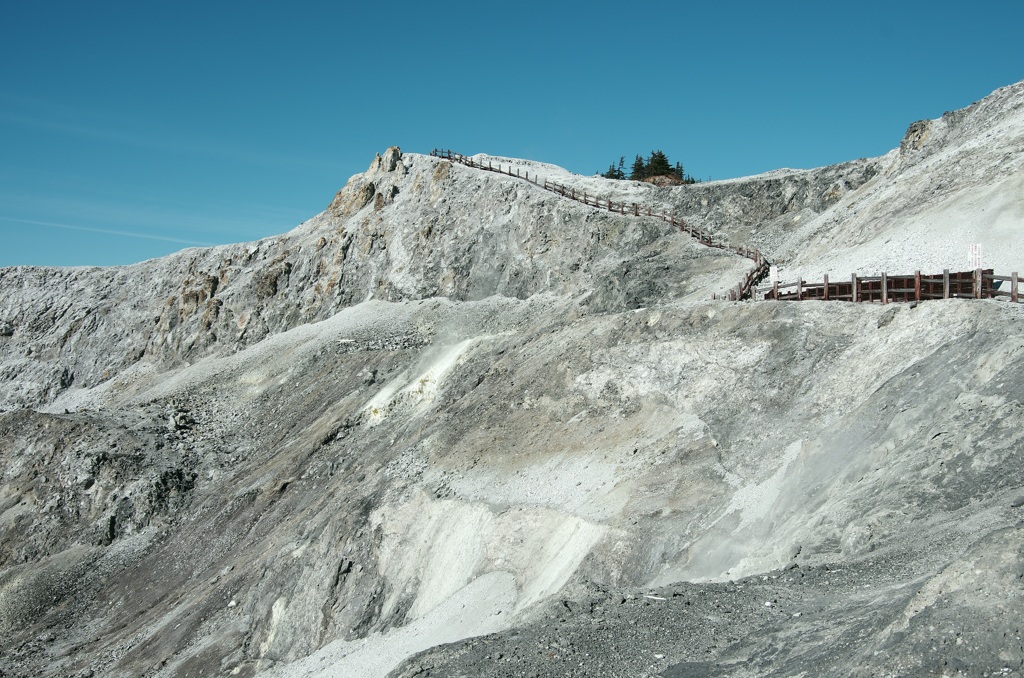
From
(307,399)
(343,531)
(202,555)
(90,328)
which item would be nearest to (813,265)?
(343,531)

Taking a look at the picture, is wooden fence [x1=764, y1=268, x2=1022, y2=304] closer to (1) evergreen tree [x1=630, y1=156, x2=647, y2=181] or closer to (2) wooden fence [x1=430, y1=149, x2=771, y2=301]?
(2) wooden fence [x1=430, y1=149, x2=771, y2=301]

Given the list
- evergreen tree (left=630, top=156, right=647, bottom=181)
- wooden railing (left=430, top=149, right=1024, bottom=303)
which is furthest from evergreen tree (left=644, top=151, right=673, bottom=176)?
wooden railing (left=430, top=149, right=1024, bottom=303)

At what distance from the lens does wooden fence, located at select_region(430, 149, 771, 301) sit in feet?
112

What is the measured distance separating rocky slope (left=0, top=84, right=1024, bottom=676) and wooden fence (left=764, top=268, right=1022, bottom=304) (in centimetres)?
103

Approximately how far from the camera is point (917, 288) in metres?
23.3

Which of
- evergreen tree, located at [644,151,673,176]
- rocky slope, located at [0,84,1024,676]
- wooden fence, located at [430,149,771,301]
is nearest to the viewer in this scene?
rocky slope, located at [0,84,1024,676]

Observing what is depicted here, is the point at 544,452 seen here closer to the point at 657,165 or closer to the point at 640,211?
the point at 640,211

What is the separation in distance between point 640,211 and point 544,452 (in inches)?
1031

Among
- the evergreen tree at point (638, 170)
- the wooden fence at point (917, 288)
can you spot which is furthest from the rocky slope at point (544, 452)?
the evergreen tree at point (638, 170)

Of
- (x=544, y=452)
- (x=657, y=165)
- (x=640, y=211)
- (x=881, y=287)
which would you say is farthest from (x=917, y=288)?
(x=657, y=165)

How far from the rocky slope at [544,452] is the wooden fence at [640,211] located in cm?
142

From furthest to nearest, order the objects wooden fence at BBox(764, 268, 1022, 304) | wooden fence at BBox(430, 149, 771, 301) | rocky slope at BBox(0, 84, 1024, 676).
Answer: wooden fence at BBox(430, 149, 771, 301) → wooden fence at BBox(764, 268, 1022, 304) → rocky slope at BBox(0, 84, 1024, 676)

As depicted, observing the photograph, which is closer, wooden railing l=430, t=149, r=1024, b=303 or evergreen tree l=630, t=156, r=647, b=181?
wooden railing l=430, t=149, r=1024, b=303

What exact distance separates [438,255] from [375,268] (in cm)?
519
